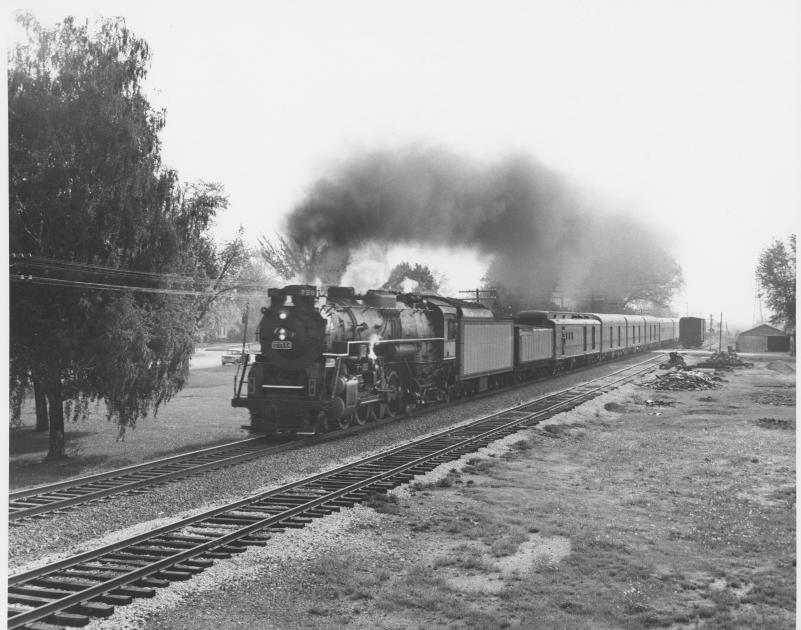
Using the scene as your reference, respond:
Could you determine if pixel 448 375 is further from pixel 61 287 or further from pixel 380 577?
pixel 380 577

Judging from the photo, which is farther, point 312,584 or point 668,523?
point 668,523

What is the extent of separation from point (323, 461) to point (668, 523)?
5592 millimetres

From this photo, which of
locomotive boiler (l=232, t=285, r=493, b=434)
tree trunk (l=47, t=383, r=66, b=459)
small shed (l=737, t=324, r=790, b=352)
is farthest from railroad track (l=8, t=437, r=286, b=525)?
small shed (l=737, t=324, r=790, b=352)

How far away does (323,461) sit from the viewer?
11516mm

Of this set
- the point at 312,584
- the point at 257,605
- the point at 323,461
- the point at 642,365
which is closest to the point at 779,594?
the point at 312,584

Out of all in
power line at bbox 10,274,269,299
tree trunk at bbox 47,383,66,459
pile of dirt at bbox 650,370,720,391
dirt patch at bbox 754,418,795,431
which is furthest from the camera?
pile of dirt at bbox 650,370,720,391

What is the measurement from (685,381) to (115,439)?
1551 cm

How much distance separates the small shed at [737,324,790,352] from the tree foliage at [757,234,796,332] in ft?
1.72

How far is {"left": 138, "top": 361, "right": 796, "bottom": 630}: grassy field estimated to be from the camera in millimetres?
5777

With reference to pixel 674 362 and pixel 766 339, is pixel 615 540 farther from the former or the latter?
pixel 674 362

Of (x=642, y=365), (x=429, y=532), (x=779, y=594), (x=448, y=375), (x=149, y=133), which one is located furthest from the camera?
(x=642, y=365)

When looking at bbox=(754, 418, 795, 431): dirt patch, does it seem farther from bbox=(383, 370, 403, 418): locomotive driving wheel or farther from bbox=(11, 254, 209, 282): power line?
bbox=(11, 254, 209, 282): power line

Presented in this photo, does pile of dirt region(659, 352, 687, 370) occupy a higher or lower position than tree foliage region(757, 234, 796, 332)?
lower

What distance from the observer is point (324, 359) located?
1324cm
